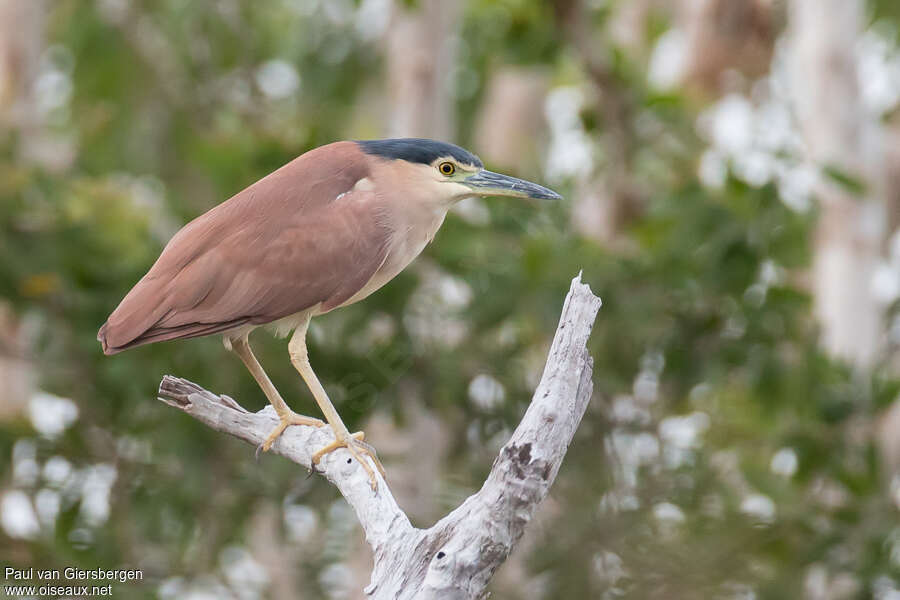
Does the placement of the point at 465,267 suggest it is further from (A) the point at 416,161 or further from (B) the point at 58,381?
(A) the point at 416,161

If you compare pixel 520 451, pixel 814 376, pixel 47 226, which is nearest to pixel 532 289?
pixel 814 376

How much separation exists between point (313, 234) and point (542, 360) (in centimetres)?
636

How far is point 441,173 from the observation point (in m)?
3.58

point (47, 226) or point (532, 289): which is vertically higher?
point (532, 289)

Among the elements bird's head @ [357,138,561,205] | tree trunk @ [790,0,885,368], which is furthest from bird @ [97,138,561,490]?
tree trunk @ [790,0,885,368]

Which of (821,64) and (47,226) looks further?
(821,64)

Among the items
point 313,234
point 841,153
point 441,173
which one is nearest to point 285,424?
point 313,234

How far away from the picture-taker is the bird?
3492 millimetres

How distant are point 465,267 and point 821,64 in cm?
385

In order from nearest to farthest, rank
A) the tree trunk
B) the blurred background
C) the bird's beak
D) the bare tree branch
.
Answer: the bare tree branch, the bird's beak, the blurred background, the tree trunk

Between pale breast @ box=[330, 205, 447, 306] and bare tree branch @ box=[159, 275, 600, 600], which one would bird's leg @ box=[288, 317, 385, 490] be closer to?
pale breast @ box=[330, 205, 447, 306]

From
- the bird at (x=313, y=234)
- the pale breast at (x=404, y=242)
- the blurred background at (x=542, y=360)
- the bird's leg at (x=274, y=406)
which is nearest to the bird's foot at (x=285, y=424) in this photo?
the bird's leg at (x=274, y=406)

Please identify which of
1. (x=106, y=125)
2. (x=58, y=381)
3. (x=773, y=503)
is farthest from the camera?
(x=106, y=125)

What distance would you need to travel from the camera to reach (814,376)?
8375 mm
